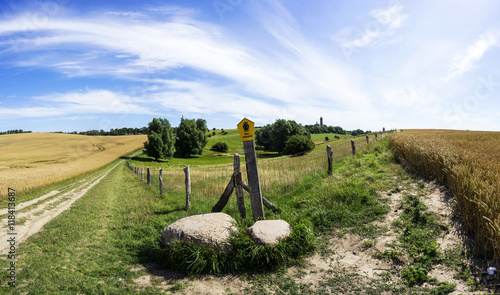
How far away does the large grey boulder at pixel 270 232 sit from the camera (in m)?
5.48

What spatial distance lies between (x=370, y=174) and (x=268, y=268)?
22.7ft

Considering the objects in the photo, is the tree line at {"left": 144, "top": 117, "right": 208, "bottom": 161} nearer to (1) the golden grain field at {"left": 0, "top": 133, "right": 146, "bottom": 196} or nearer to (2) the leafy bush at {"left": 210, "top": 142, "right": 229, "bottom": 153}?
(2) the leafy bush at {"left": 210, "top": 142, "right": 229, "bottom": 153}

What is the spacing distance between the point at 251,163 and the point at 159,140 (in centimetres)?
6023

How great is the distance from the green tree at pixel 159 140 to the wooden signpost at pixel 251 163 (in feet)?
197

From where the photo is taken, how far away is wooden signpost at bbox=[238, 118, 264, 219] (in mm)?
6832

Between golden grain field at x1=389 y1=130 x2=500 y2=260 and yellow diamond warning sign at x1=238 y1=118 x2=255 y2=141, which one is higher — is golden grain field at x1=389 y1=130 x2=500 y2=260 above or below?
below

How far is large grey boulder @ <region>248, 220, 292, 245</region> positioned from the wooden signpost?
2.73ft

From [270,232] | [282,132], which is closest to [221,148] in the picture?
[282,132]

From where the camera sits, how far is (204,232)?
5438mm

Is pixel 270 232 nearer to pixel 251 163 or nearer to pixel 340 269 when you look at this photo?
pixel 340 269

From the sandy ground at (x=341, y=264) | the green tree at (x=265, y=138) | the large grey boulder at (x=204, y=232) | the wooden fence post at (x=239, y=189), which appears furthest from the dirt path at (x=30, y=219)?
the green tree at (x=265, y=138)

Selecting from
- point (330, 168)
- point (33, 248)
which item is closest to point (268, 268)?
point (33, 248)

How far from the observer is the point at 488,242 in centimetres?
435

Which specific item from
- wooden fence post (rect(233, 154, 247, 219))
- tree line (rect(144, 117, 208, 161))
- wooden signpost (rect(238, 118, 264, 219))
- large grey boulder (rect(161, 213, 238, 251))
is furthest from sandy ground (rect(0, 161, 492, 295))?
tree line (rect(144, 117, 208, 161))
